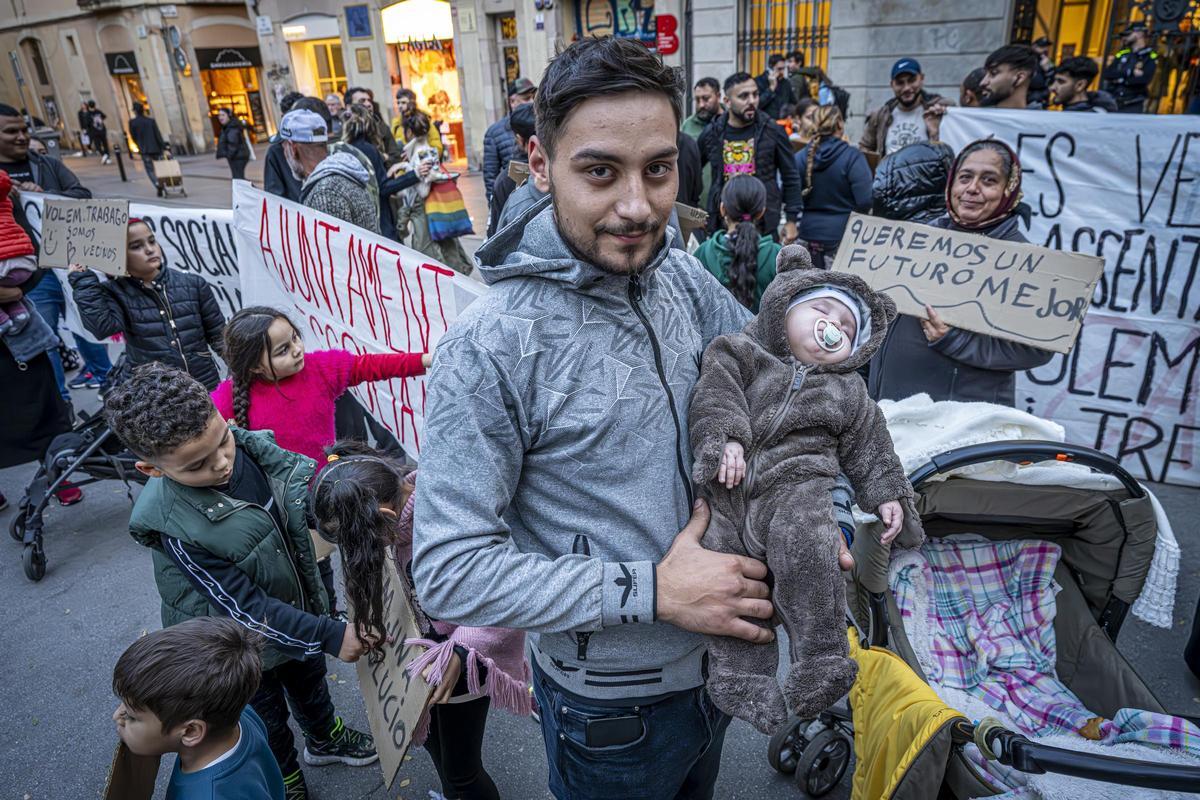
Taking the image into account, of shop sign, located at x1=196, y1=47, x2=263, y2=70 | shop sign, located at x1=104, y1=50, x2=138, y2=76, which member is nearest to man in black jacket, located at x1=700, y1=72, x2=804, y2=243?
shop sign, located at x1=196, y1=47, x2=263, y2=70

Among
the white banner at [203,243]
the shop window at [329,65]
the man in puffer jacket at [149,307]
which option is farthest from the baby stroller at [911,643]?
the shop window at [329,65]

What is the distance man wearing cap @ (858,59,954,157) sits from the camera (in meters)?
6.80

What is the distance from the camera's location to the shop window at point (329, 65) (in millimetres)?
22641

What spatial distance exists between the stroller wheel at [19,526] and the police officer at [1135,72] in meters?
10.3

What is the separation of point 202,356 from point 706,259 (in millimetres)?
2990

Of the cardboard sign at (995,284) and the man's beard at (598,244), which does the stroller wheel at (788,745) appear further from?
the man's beard at (598,244)

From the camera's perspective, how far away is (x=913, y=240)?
3.18 meters

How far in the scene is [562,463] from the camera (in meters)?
1.30

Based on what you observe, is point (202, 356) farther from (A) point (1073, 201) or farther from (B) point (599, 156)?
(A) point (1073, 201)

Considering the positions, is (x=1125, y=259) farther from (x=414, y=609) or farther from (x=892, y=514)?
(x=414, y=609)

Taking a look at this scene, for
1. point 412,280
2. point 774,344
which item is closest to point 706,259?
point 412,280

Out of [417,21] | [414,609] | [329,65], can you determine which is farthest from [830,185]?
[329,65]

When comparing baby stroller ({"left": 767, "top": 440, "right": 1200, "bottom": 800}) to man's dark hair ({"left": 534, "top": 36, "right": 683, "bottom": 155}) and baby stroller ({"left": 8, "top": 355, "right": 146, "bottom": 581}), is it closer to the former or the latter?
man's dark hair ({"left": 534, "top": 36, "right": 683, "bottom": 155})

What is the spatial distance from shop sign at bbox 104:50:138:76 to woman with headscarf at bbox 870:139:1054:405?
3222 centimetres
